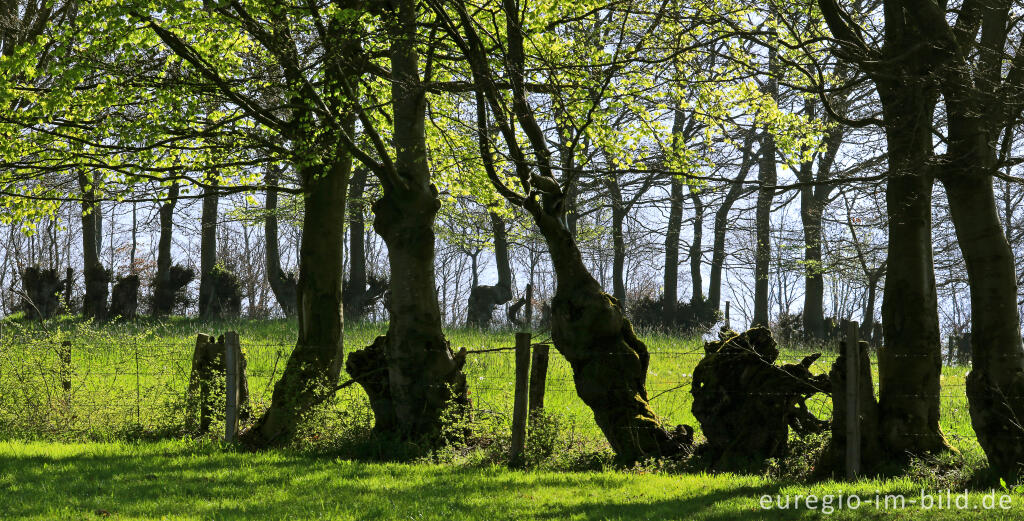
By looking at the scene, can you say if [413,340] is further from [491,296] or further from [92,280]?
[92,280]

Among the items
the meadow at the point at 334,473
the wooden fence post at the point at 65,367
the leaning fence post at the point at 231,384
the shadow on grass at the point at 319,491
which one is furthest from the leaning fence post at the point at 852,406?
the wooden fence post at the point at 65,367

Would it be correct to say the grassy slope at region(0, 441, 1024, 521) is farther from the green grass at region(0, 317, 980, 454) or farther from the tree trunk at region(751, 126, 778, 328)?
the tree trunk at region(751, 126, 778, 328)

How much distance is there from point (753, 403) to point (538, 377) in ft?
7.77

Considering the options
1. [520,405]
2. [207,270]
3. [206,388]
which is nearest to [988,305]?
[520,405]

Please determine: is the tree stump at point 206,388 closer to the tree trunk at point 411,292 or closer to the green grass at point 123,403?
the green grass at point 123,403

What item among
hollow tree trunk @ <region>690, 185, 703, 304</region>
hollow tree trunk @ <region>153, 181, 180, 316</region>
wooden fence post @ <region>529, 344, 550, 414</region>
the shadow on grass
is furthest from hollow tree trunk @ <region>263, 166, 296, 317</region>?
wooden fence post @ <region>529, 344, 550, 414</region>

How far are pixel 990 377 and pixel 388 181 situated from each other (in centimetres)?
684

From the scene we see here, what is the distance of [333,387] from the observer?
10.4 metres

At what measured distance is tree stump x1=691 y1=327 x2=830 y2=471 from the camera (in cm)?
877

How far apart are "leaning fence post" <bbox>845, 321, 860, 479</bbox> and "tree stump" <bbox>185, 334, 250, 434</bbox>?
7.28 meters

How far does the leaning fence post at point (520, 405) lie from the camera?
9148mm

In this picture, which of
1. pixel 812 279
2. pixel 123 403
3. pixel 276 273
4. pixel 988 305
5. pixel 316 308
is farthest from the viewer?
pixel 276 273

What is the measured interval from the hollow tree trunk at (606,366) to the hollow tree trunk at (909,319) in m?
2.28

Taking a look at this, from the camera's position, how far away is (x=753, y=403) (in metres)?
8.79
